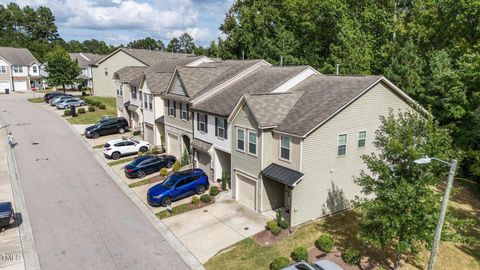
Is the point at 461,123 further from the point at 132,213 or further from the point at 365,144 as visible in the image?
the point at 132,213

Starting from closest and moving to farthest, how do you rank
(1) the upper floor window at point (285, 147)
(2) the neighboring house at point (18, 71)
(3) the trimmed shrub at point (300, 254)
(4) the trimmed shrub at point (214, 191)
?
(3) the trimmed shrub at point (300, 254), (1) the upper floor window at point (285, 147), (4) the trimmed shrub at point (214, 191), (2) the neighboring house at point (18, 71)

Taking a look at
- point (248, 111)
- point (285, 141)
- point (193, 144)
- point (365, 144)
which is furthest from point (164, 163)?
point (365, 144)

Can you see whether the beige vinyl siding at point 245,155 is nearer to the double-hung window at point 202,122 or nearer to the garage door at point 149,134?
the double-hung window at point 202,122

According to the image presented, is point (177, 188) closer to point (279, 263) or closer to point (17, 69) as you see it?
point (279, 263)

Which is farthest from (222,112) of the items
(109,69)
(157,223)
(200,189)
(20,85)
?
(20,85)

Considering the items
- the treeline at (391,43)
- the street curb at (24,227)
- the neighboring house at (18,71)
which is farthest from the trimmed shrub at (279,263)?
the neighboring house at (18,71)

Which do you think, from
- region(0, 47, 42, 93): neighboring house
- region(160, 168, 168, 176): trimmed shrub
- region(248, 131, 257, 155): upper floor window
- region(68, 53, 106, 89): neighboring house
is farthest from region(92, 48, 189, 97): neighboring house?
region(248, 131, 257, 155): upper floor window
